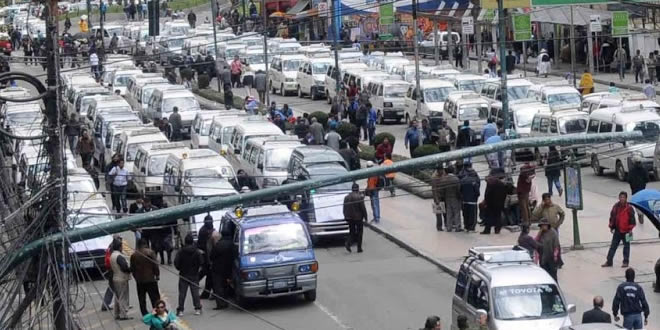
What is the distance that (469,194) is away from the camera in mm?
30453

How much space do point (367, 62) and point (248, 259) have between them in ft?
131

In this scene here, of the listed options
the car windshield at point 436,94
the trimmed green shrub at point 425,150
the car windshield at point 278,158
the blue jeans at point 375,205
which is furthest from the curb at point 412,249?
the car windshield at point 436,94

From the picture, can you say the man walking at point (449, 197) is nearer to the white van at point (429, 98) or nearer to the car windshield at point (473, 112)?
the car windshield at point (473, 112)

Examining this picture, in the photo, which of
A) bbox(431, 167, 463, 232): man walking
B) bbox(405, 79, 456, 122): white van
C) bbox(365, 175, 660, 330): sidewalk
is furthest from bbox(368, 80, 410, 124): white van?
bbox(431, 167, 463, 232): man walking

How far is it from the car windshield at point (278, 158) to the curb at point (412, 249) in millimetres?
2995

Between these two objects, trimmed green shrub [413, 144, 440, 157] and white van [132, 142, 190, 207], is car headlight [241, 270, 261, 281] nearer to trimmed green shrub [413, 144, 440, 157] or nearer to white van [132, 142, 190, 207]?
white van [132, 142, 190, 207]

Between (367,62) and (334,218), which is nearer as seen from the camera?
(334,218)

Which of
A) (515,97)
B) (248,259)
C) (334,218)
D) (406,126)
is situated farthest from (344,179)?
(406,126)

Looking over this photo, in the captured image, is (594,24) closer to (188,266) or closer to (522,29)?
(522,29)

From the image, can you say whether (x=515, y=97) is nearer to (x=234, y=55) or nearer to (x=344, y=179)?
(x=234, y=55)

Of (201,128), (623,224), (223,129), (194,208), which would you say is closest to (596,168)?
(223,129)

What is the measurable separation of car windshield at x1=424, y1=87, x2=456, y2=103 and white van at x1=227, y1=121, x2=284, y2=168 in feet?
37.6

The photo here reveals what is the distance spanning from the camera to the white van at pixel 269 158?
34.5 metres

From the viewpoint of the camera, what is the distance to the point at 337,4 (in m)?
64.1
